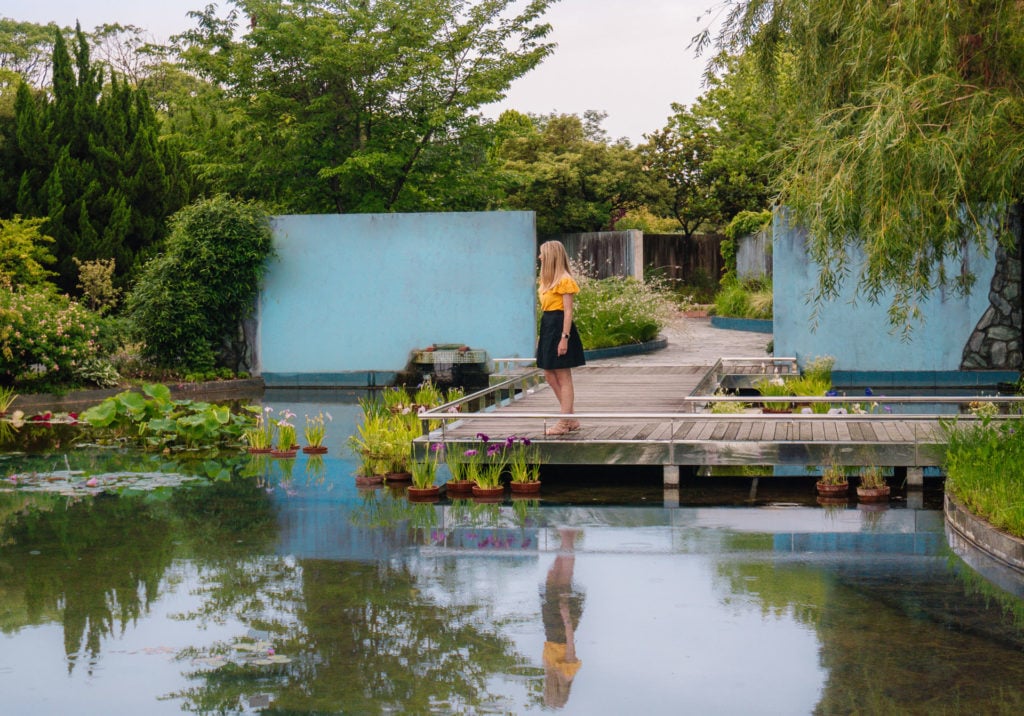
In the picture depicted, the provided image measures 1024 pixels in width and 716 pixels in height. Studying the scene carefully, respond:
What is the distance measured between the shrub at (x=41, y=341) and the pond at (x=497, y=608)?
702 centimetres

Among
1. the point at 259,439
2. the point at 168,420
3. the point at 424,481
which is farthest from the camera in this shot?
the point at 168,420

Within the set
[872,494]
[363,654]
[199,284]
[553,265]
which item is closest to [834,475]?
[872,494]

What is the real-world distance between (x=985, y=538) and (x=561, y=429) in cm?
391

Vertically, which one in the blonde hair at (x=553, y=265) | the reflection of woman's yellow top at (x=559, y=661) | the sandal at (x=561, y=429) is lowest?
the reflection of woman's yellow top at (x=559, y=661)

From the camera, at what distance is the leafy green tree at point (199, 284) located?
62.6ft

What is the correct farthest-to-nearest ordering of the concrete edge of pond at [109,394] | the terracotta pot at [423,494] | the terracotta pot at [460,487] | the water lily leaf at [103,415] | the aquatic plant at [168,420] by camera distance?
the concrete edge of pond at [109,394] → the water lily leaf at [103,415] → the aquatic plant at [168,420] → the terracotta pot at [460,487] → the terracotta pot at [423,494]

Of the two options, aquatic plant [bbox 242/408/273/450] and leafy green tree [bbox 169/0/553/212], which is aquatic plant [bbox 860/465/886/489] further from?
leafy green tree [bbox 169/0/553/212]

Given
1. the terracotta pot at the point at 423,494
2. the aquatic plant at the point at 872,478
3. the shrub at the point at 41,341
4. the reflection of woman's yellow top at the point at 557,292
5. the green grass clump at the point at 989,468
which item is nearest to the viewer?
the green grass clump at the point at 989,468

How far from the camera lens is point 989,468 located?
26.7ft

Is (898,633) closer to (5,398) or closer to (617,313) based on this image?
(5,398)

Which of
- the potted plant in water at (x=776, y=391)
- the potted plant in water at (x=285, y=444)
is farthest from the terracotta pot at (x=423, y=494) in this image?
the potted plant in water at (x=776, y=391)

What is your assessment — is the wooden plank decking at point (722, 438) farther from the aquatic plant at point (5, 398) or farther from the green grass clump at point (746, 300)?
the green grass clump at point (746, 300)

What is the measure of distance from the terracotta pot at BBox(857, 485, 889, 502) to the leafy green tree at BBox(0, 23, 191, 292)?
53.6ft

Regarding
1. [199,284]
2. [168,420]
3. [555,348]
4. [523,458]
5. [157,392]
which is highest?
[199,284]
